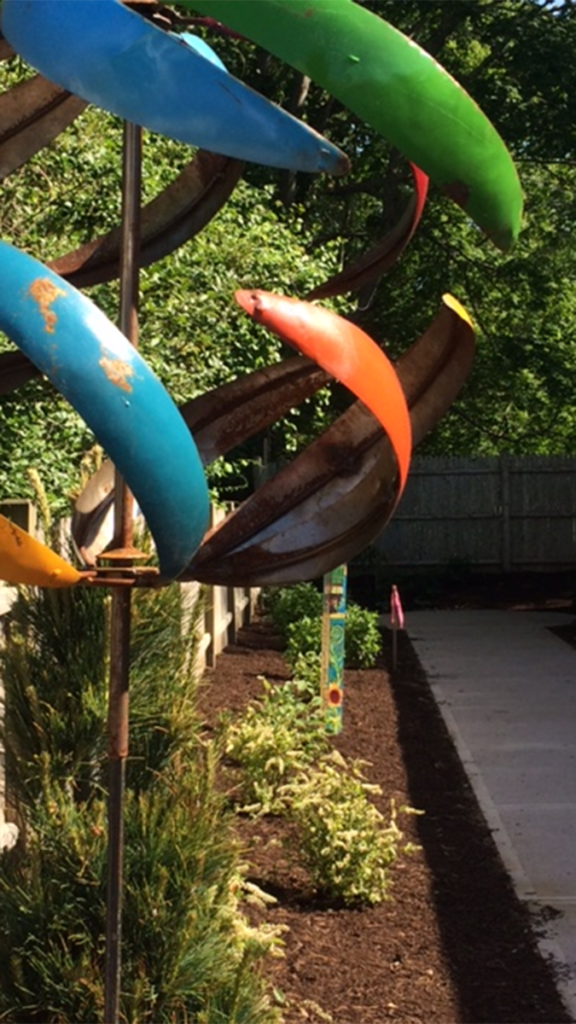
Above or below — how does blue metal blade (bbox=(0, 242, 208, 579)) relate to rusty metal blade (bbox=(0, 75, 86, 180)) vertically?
below

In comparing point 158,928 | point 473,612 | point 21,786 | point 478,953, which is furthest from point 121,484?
point 473,612

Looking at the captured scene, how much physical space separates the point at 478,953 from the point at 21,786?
Answer: 1897mm

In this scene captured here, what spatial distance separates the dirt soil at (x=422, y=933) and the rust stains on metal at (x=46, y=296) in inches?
111

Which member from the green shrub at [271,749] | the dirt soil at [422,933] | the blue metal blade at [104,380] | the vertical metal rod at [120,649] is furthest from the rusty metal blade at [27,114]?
the green shrub at [271,749]

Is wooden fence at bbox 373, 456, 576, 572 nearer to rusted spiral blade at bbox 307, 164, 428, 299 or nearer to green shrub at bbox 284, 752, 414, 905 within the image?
green shrub at bbox 284, 752, 414, 905

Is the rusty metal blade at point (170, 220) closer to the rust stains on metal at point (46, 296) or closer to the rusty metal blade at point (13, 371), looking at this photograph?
the rusty metal blade at point (13, 371)

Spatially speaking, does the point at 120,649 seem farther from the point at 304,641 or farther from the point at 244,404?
the point at 304,641

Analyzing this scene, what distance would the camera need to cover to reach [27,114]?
2.94 meters

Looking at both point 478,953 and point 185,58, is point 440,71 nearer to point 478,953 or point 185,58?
point 185,58

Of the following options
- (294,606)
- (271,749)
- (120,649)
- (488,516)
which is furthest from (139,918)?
(488,516)

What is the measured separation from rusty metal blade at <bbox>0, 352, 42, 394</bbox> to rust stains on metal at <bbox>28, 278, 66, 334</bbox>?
0.77 meters

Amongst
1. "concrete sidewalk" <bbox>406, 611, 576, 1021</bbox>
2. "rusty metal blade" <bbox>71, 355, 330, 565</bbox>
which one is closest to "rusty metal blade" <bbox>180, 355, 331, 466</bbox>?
"rusty metal blade" <bbox>71, 355, 330, 565</bbox>

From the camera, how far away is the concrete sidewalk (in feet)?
20.3

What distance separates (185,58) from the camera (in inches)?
88.3
